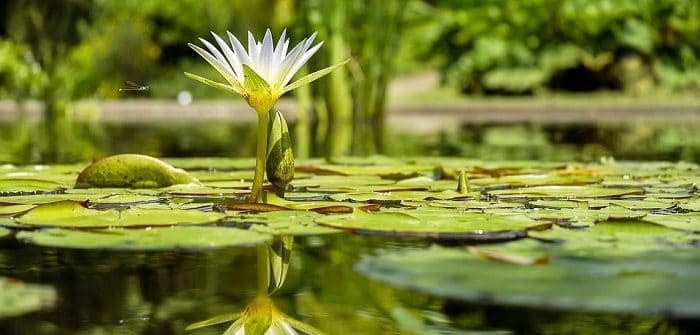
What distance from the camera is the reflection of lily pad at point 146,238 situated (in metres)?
2.28

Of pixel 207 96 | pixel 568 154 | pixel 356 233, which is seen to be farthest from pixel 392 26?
pixel 356 233

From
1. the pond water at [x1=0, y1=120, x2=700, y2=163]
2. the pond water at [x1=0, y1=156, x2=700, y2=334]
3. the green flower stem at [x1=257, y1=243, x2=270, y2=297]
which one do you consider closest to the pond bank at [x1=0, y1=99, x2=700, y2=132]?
the pond water at [x1=0, y1=120, x2=700, y2=163]

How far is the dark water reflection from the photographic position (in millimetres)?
1566

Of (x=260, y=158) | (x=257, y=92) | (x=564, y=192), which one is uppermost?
(x=257, y=92)

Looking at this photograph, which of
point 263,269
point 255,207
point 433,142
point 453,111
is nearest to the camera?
point 263,269

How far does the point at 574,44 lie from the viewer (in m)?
16.7

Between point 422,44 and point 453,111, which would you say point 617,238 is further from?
point 422,44

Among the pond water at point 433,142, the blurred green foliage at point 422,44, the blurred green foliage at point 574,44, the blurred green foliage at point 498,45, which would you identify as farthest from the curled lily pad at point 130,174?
the blurred green foliage at point 574,44

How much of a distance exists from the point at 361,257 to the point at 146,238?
47 centimetres

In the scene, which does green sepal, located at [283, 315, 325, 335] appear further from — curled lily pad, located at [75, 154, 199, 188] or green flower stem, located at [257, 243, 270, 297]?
curled lily pad, located at [75, 154, 199, 188]

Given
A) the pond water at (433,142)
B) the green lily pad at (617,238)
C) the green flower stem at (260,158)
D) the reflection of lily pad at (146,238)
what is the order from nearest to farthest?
1. the green lily pad at (617,238)
2. the reflection of lily pad at (146,238)
3. the green flower stem at (260,158)
4. the pond water at (433,142)

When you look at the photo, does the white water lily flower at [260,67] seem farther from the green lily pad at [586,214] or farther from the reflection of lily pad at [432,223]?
the green lily pad at [586,214]

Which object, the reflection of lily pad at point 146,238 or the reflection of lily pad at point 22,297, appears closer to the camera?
the reflection of lily pad at point 22,297

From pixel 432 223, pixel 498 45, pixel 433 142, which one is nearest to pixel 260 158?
pixel 432 223
